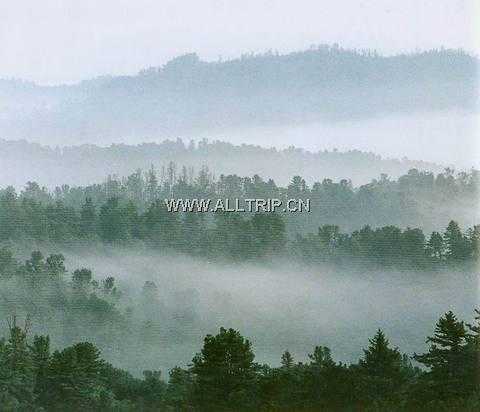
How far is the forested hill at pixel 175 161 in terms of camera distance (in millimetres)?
85438

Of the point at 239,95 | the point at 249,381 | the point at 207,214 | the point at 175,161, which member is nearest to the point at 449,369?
the point at 249,381

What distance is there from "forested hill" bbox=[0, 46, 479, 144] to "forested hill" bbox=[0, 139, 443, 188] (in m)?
2.21

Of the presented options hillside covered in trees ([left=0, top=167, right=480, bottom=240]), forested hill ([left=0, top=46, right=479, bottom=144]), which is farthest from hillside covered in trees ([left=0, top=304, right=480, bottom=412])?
forested hill ([left=0, top=46, right=479, bottom=144])

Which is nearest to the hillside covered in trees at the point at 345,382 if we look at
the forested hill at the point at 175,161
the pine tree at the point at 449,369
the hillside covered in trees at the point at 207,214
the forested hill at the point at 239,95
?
the pine tree at the point at 449,369

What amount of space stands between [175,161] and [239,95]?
17848mm

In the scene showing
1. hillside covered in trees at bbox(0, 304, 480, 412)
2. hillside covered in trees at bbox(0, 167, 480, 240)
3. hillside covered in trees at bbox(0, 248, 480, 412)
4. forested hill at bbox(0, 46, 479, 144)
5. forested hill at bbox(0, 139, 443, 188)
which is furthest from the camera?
forested hill at bbox(0, 139, 443, 188)

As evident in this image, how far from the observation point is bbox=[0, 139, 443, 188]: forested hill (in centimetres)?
8544

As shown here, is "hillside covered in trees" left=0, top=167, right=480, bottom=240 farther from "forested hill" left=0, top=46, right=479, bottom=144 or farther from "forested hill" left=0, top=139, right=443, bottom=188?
"forested hill" left=0, top=46, right=479, bottom=144

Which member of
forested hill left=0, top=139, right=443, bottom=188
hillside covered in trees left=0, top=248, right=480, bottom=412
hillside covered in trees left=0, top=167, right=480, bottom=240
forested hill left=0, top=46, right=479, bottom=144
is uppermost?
forested hill left=0, top=46, right=479, bottom=144

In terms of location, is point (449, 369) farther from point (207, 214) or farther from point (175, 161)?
point (175, 161)

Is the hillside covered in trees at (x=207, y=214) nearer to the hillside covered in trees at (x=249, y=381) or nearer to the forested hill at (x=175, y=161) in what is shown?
the forested hill at (x=175, y=161)

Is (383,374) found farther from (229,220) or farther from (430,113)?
(430,113)

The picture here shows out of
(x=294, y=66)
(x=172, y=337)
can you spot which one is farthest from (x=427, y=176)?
(x=172, y=337)

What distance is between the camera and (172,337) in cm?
7925
